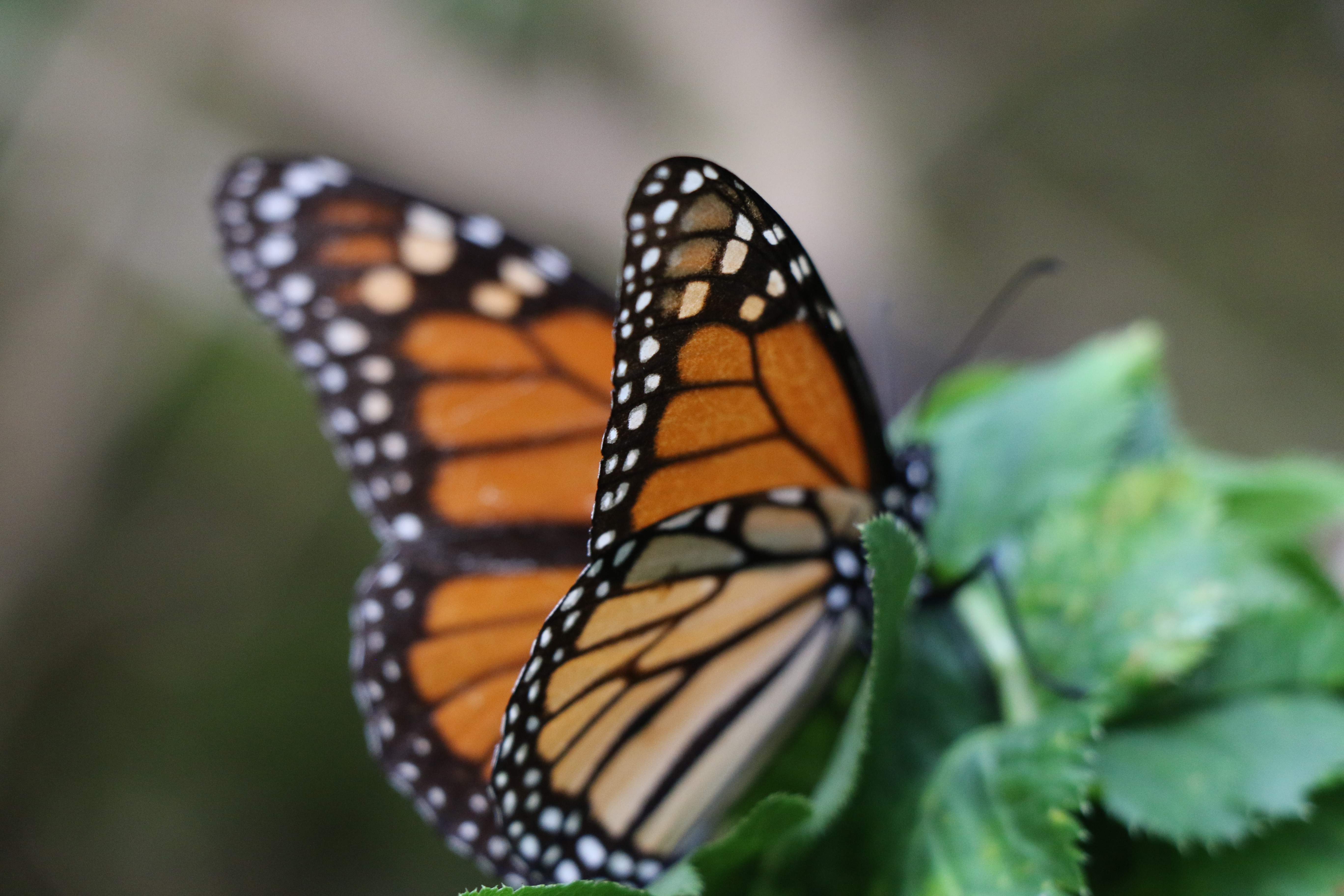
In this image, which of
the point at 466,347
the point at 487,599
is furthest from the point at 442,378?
the point at 487,599

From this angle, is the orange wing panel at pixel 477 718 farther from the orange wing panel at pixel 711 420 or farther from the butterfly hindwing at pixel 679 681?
the orange wing panel at pixel 711 420

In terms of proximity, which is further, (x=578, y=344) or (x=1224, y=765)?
(x=578, y=344)

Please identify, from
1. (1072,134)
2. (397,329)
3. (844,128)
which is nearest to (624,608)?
(397,329)

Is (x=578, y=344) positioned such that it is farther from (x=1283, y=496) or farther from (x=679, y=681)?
(x=1283, y=496)

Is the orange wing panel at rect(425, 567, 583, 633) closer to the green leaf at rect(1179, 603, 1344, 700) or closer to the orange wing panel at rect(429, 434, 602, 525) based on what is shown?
the orange wing panel at rect(429, 434, 602, 525)

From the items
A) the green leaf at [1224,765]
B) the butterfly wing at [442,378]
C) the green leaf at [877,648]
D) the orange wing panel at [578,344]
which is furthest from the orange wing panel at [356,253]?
the green leaf at [1224,765]

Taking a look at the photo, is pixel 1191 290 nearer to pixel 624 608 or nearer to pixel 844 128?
pixel 844 128
